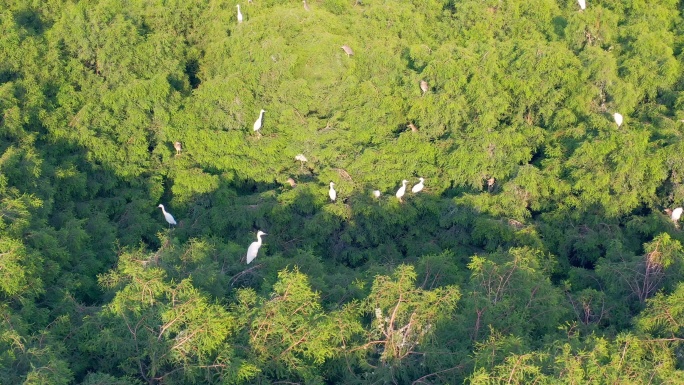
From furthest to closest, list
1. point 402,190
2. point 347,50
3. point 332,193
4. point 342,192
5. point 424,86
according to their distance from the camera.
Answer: point 347,50 < point 424,86 < point 342,192 < point 332,193 < point 402,190

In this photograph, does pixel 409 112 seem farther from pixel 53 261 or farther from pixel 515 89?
pixel 53 261

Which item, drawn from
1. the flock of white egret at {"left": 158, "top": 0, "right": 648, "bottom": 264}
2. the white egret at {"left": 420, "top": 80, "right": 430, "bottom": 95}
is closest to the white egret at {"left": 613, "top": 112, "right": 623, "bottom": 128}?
the flock of white egret at {"left": 158, "top": 0, "right": 648, "bottom": 264}

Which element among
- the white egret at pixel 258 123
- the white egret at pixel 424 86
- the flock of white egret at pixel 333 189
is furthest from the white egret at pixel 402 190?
the white egret at pixel 258 123

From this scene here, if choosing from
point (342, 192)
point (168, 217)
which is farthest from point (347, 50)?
point (168, 217)

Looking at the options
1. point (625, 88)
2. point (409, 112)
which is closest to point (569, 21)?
point (625, 88)

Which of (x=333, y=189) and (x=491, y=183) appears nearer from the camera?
(x=333, y=189)

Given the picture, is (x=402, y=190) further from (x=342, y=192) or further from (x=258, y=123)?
(x=258, y=123)

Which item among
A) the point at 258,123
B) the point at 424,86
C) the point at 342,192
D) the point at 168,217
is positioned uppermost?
the point at 424,86

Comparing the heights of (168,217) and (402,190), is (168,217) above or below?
below
